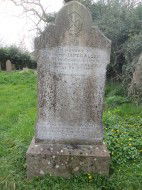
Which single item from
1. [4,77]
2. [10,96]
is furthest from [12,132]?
[4,77]

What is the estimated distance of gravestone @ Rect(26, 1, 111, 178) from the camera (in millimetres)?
4398

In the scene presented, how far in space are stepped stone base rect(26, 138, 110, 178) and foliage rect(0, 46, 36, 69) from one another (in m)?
19.4

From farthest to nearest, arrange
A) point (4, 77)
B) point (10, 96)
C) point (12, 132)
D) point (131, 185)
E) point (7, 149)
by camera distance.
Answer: point (4, 77) < point (10, 96) < point (12, 132) < point (7, 149) < point (131, 185)

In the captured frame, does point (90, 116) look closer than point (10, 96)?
Yes

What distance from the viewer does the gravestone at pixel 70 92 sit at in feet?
14.4

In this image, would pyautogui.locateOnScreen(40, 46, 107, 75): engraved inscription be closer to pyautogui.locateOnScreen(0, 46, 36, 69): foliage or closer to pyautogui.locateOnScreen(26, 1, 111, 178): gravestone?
pyautogui.locateOnScreen(26, 1, 111, 178): gravestone

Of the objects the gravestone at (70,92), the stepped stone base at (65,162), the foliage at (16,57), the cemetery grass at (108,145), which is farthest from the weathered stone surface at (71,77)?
the foliage at (16,57)

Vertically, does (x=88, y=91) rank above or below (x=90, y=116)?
above

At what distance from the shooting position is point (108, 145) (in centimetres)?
515

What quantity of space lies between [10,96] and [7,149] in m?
5.69

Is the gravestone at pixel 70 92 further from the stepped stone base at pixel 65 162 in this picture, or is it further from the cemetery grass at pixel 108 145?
the cemetery grass at pixel 108 145

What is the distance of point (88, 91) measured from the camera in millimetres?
4559

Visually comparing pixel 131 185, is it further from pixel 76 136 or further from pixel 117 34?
pixel 117 34

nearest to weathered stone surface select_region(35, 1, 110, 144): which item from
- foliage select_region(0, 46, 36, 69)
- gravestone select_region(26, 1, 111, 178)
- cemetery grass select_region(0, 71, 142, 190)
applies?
gravestone select_region(26, 1, 111, 178)
